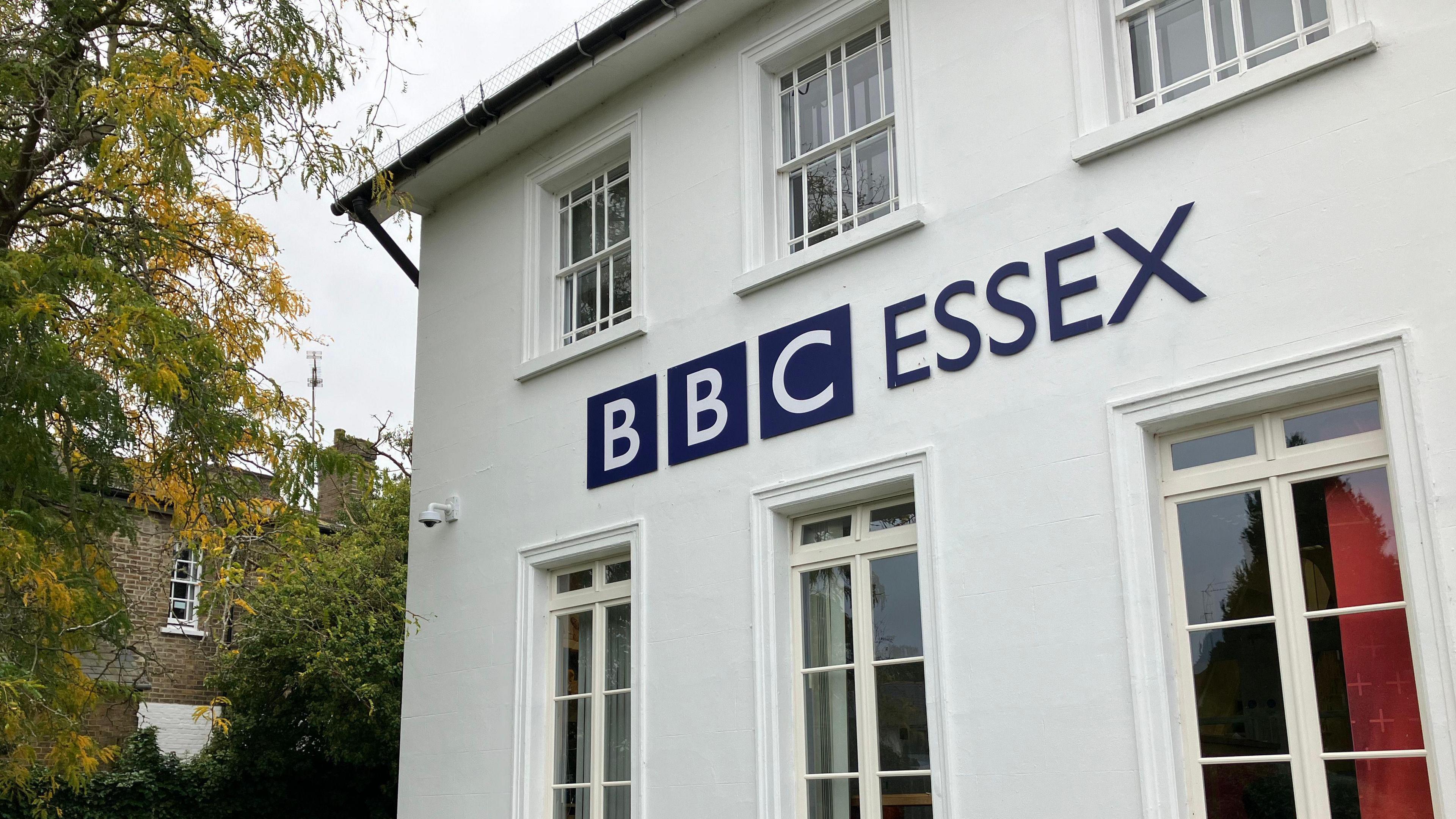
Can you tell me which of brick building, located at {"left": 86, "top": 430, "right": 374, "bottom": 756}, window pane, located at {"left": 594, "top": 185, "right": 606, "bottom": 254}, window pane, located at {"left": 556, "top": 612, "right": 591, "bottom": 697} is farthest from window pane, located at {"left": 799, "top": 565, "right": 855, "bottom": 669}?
brick building, located at {"left": 86, "top": 430, "right": 374, "bottom": 756}

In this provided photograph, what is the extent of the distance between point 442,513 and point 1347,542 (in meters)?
Result: 6.49

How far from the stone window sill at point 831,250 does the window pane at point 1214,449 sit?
6.29 ft

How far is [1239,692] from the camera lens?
5520 mm

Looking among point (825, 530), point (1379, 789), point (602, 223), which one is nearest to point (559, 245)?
point (602, 223)

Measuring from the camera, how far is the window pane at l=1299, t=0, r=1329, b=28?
589cm

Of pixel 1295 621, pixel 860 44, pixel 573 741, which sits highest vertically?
pixel 860 44

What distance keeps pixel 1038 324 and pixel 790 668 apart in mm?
2361

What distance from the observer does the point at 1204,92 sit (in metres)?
5.97

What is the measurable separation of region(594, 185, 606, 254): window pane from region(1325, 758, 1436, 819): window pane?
19.9 ft

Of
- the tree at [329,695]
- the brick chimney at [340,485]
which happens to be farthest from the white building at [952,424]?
the tree at [329,695]

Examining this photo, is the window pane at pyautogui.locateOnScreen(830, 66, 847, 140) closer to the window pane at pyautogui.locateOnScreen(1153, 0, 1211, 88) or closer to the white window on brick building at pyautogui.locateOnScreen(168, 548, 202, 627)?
the window pane at pyautogui.locateOnScreen(1153, 0, 1211, 88)

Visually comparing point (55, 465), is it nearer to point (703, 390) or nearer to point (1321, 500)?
point (703, 390)

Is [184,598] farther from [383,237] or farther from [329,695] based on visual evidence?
[383,237]

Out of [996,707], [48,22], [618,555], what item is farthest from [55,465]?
[996,707]
